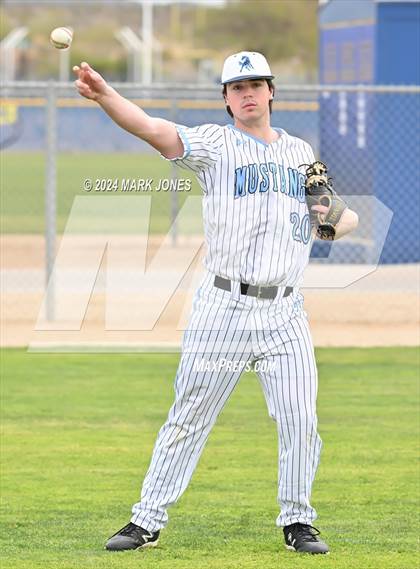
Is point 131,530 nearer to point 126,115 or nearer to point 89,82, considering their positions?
point 126,115

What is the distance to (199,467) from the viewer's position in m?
8.02

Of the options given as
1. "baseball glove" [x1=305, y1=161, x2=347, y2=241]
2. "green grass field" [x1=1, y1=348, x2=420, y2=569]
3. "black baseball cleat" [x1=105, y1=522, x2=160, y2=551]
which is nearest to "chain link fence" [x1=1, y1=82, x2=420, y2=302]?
"green grass field" [x1=1, y1=348, x2=420, y2=569]

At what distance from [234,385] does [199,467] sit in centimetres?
202

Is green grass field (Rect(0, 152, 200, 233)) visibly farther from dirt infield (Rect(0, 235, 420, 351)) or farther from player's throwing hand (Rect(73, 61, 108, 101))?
player's throwing hand (Rect(73, 61, 108, 101))

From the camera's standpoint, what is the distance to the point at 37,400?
32.3ft

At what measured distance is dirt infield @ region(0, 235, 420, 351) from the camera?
40.7 feet

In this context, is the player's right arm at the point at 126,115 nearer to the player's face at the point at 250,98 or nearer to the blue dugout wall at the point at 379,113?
the player's face at the point at 250,98

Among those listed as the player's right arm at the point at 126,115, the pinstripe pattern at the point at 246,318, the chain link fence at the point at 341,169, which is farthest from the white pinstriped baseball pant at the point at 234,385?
the chain link fence at the point at 341,169

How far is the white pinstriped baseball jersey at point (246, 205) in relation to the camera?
19.4 ft

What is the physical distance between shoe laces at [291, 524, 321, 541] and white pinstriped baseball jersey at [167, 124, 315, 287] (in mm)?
1036

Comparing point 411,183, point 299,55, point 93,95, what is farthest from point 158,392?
point 299,55

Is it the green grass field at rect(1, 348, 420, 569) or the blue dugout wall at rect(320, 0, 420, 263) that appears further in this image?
the blue dugout wall at rect(320, 0, 420, 263)

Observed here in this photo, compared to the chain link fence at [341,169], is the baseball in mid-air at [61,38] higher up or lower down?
higher up

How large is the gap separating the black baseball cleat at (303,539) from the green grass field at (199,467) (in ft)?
0.19
